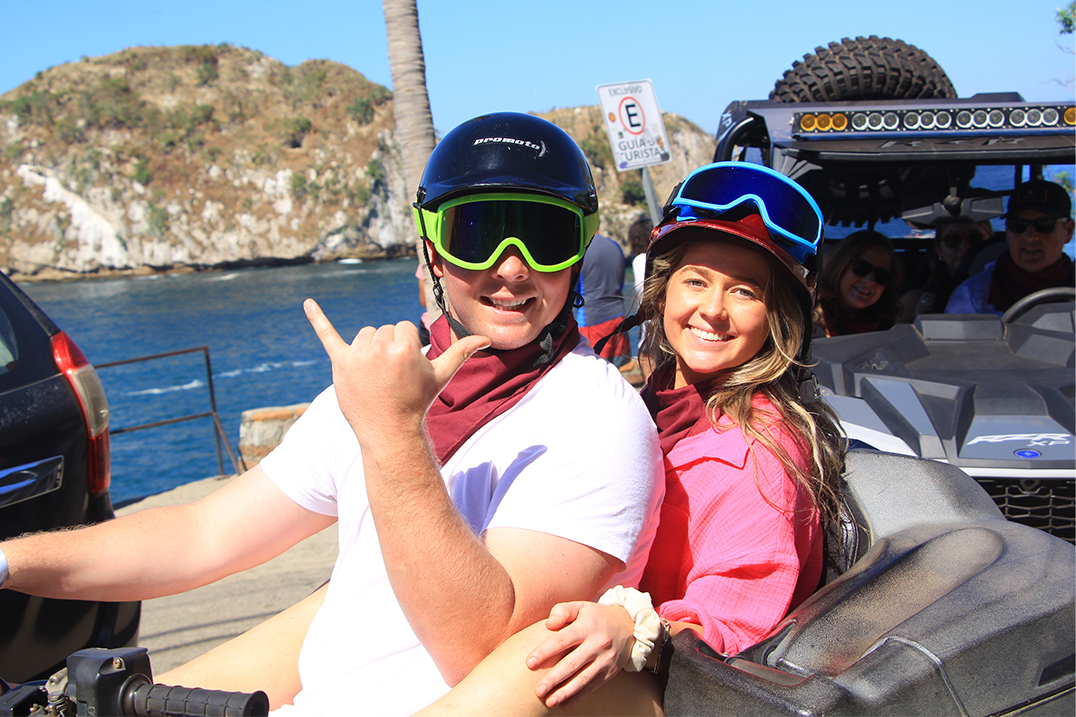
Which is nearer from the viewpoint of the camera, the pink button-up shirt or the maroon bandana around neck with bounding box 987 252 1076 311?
the pink button-up shirt

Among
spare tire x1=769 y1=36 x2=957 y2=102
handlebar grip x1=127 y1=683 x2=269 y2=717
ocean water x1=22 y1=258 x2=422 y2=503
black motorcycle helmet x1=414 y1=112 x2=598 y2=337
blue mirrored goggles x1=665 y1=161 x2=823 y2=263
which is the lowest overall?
ocean water x1=22 y1=258 x2=422 y2=503

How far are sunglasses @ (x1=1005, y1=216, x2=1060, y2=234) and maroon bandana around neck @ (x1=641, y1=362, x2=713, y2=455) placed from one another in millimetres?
3159

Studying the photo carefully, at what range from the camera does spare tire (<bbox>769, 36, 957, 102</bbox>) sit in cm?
508

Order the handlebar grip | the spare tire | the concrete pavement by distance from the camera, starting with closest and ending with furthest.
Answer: the handlebar grip → the concrete pavement → the spare tire

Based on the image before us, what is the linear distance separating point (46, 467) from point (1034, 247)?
481 centimetres

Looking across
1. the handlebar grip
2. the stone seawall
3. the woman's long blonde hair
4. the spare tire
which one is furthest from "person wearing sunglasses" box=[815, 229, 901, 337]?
the stone seawall

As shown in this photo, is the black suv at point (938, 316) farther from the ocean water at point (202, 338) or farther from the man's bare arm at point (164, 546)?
the ocean water at point (202, 338)

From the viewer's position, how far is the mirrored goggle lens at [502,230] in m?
1.77

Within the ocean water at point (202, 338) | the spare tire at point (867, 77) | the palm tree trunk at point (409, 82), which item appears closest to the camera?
the spare tire at point (867, 77)

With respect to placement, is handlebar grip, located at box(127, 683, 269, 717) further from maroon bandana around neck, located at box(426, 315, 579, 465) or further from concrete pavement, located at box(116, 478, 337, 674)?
concrete pavement, located at box(116, 478, 337, 674)

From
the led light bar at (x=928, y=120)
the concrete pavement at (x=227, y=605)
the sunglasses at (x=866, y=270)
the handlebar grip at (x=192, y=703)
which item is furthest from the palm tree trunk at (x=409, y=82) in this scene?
the handlebar grip at (x=192, y=703)

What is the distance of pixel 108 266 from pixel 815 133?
10505cm

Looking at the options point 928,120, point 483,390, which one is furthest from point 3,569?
point 928,120

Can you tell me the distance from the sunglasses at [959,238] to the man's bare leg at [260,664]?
5.09m
